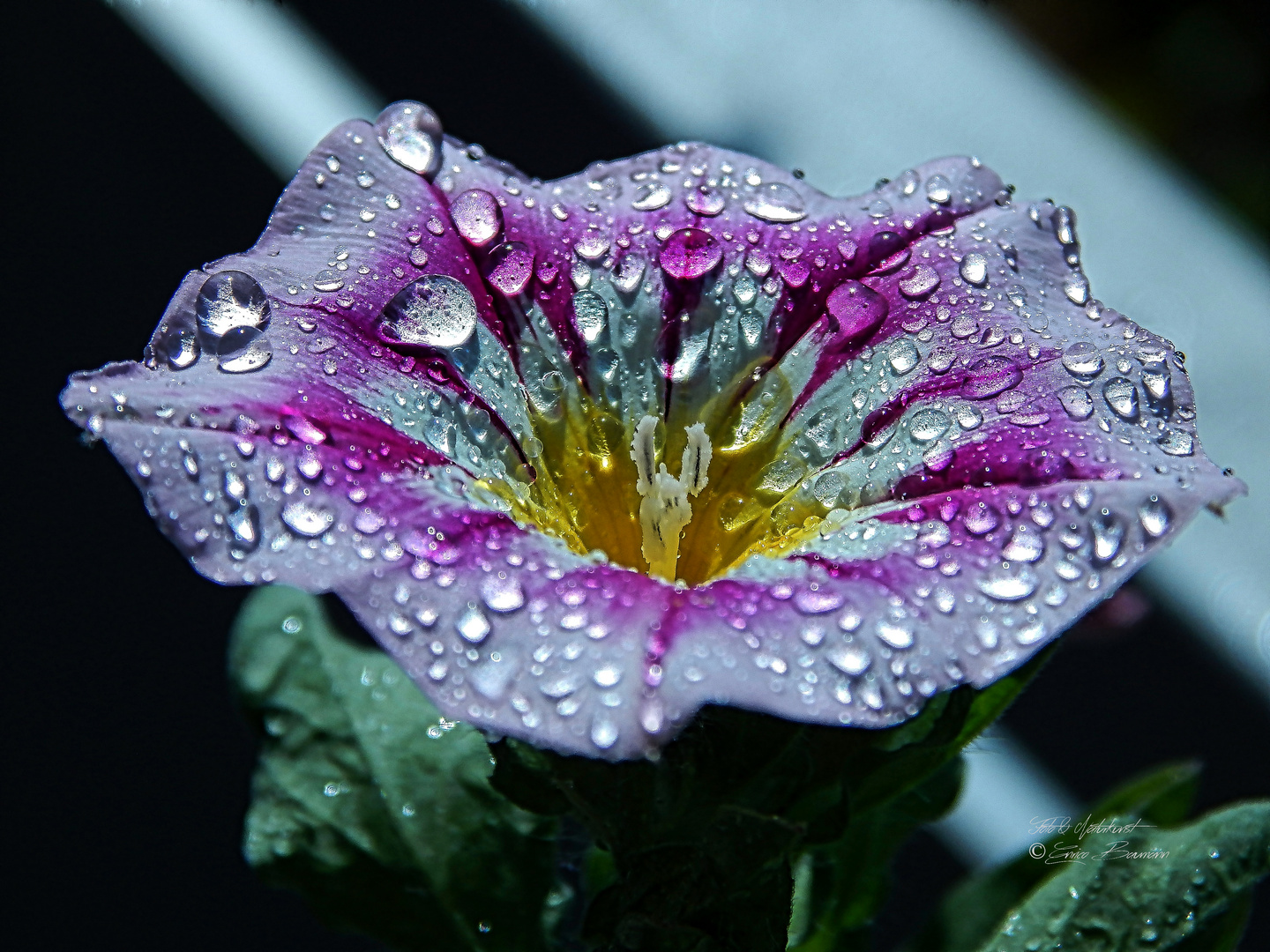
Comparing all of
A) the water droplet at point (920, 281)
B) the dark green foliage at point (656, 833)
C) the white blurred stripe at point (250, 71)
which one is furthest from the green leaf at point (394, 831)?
the white blurred stripe at point (250, 71)

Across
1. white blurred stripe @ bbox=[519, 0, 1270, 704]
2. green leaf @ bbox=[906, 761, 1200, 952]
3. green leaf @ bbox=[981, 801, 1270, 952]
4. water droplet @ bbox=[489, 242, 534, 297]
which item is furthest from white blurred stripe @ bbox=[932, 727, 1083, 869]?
water droplet @ bbox=[489, 242, 534, 297]

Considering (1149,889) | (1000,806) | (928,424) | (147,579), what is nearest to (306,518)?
(928,424)

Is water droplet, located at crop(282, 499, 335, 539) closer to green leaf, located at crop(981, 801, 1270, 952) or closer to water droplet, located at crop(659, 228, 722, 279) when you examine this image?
water droplet, located at crop(659, 228, 722, 279)

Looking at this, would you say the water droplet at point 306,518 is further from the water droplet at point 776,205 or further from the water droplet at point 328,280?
the water droplet at point 776,205

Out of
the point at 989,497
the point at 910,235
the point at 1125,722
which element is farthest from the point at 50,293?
the point at 1125,722

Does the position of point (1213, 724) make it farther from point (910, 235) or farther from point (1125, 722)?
point (910, 235)

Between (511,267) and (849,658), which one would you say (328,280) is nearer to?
(511,267)
